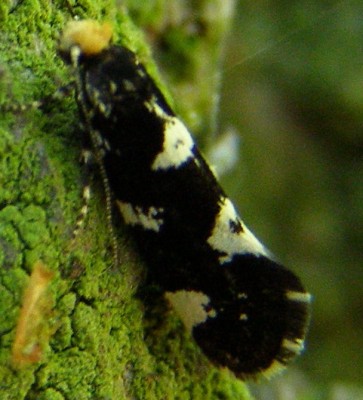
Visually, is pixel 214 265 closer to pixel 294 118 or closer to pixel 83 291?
pixel 83 291

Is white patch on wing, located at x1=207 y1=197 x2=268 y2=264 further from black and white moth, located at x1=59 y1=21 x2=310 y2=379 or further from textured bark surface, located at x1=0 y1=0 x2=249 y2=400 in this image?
textured bark surface, located at x1=0 y1=0 x2=249 y2=400

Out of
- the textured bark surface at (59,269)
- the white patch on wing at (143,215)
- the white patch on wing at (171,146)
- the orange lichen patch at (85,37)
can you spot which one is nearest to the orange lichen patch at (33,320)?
the textured bark surface at (59,269)

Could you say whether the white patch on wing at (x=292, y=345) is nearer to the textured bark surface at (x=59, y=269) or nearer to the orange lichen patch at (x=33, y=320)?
the textured bark surface at (x=59, y=269)

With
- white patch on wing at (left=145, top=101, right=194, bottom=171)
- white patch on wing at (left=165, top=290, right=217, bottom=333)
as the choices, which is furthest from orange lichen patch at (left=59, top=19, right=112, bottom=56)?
white patch on wing at (left=165, top=290, right=217, bottom=333)

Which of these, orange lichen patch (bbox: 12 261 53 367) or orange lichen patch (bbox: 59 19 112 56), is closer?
orange lichen patch (bbox: 12 261 53 367)

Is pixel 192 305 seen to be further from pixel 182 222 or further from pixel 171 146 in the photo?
pixel 171 146

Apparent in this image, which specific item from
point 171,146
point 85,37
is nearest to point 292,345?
point 171,146
